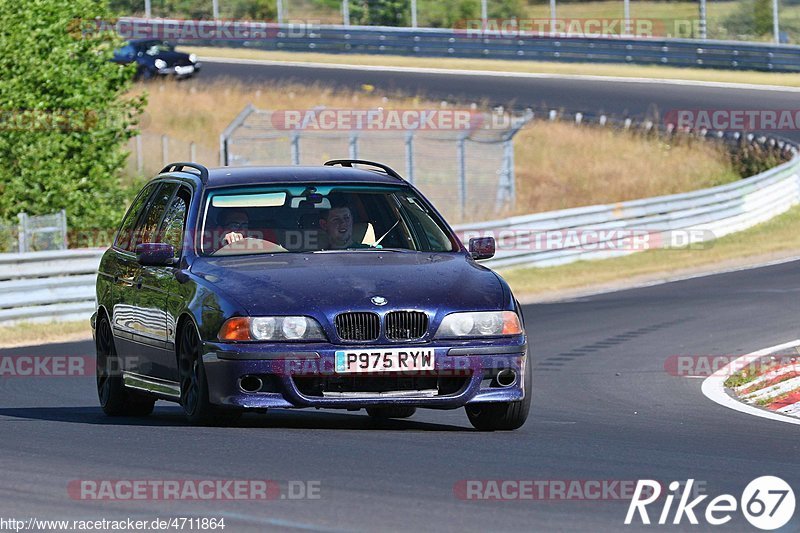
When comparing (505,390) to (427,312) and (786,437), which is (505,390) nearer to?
(427,312)

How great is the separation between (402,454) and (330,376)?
0.78 metres

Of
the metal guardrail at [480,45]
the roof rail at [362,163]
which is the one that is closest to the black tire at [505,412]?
the roof rail at [362,163]

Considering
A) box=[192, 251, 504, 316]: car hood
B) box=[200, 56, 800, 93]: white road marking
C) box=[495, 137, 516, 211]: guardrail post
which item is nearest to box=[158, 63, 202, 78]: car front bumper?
box=[200, 56, 800, 93]: white road marking

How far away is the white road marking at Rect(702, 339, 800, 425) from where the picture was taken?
1045 centimetres

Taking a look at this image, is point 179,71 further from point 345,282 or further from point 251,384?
point 251,384

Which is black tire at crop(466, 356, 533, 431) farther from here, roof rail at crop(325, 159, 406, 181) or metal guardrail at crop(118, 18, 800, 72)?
metal guardrail at crop(118, 18, 800, 72)

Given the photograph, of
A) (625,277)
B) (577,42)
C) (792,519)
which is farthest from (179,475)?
(577,42)

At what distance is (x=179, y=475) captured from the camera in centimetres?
717

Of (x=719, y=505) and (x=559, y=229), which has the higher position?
(x=719, y=505)

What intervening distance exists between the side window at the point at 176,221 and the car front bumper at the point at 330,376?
131cm

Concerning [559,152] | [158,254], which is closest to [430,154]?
[559,152]

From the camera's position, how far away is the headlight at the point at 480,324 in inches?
339

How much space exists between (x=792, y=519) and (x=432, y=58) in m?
49.7

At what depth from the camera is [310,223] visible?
9.59 m
